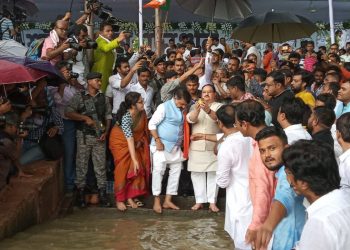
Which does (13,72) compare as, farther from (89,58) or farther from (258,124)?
(258,124)

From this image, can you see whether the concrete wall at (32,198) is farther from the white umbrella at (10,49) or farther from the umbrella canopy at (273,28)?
the umbrella canopy at (273,28)

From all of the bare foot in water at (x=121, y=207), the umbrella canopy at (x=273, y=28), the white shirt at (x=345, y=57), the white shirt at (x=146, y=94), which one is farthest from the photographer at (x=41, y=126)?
the white shirt at (x=345, y=57)

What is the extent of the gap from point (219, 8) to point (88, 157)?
358cm

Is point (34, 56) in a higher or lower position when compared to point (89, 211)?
higher

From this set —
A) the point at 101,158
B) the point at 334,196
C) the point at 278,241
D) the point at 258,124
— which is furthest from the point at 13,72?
the point at 334,196

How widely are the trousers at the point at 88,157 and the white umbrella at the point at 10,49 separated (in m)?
1.29

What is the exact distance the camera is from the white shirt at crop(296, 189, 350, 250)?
2.69m

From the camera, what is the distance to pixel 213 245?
23.5ft

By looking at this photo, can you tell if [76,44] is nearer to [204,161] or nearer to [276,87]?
[204,161]

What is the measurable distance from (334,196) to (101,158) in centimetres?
612

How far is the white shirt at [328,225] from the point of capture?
8.82ft

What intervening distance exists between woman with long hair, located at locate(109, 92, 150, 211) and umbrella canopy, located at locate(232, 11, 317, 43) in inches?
145

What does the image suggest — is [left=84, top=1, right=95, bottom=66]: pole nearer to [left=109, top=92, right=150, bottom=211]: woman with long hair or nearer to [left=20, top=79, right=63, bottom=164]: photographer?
[left=20, top=79, right=63, bottom=164]: photographer

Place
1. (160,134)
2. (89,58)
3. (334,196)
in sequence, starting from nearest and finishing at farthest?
(334,196)
(160,134)
(89,58)
